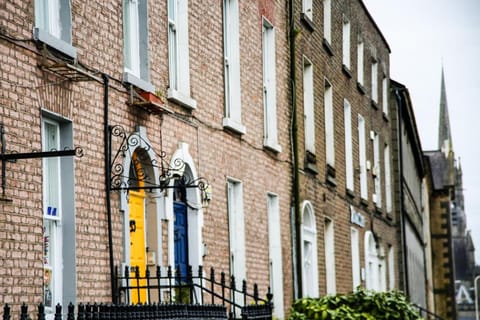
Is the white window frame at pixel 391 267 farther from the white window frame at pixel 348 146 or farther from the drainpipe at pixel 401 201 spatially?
the white window frame at pixel 348 146

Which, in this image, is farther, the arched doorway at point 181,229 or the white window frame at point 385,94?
the white window frame at point 385,94

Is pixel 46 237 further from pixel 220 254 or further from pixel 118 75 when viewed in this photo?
pixel 220 254

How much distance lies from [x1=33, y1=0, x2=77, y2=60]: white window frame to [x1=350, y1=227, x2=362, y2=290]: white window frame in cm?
1758

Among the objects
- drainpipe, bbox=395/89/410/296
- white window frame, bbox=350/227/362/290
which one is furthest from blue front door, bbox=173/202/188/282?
drainpipe, bbox=395/89/410/296

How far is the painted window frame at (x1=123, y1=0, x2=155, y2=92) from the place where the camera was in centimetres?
1469

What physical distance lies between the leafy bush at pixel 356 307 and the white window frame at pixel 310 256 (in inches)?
197

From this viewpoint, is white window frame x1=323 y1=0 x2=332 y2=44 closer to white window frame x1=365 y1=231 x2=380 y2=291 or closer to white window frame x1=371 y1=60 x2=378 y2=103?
white window frame x1=365 y1=231 x2=380 y2=291

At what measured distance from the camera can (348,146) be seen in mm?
29328

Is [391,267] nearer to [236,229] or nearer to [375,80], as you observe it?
[375,80]

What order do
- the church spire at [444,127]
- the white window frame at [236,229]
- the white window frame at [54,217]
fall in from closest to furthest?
the white window frame at [54,217]
the white window frame at [236,229]
the church spire at [444,127]

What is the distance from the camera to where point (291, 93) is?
22.6m

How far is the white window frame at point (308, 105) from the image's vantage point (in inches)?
955

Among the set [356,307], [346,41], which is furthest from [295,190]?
[346,41]

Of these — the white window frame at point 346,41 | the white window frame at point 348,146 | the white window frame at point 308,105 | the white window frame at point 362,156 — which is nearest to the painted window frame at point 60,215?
the white window frame at point 308,105
